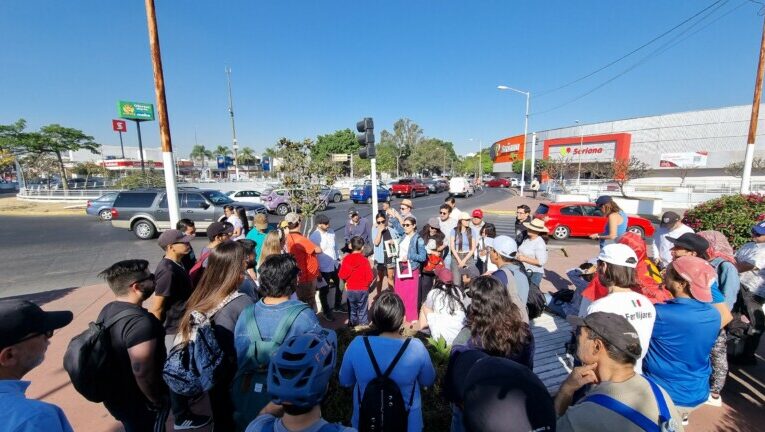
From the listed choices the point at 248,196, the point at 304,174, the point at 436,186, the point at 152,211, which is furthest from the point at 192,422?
the point at 436,186

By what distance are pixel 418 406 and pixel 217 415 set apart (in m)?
1.49

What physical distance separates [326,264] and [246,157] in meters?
81.0

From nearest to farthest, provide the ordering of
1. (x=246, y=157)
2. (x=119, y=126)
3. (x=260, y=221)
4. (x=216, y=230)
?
(x=216, y=230) → (x=260, y=221) → (x=119, y=126) → (x=246, y=157)

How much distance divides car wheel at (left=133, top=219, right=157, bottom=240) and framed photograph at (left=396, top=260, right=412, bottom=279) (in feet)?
37.7

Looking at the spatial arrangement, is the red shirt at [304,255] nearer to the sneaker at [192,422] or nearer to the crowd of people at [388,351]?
the crowd of people at [388,351]

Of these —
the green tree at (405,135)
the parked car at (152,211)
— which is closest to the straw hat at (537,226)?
the parked car at (152,211)

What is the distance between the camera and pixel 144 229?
482 inches

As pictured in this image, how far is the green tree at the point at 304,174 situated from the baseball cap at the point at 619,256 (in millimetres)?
6799

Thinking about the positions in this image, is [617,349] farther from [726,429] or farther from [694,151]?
[694,151]

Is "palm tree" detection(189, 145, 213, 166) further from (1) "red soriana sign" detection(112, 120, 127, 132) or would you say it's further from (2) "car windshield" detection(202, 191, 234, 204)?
(2) "car windshield" detection(202, 191, 234, 204)

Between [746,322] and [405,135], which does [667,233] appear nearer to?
[746,322]

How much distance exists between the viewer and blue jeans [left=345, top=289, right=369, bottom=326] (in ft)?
15.7

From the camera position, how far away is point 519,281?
3393 millimetres

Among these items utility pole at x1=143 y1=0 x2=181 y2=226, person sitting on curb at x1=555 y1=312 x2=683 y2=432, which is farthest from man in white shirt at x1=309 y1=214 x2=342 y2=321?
person sitting on curb at x1=555 y1=312 x2=683 y2=432
